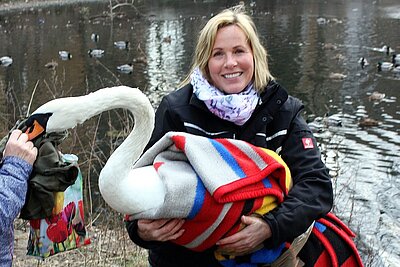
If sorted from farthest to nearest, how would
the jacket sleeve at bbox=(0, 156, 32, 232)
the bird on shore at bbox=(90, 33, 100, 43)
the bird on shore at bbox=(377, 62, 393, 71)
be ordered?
the bird on shore at bbox=(90, 33, 100, 43), the bird on shore at bbox=(377, 62, 393, 71), the jacket sleeve at bbox=(0, 156, 32, 232)

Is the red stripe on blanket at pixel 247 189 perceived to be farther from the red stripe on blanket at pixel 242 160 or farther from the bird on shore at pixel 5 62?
the bird on shore at pixel 5 62

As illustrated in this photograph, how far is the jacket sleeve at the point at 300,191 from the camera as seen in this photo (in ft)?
8.50

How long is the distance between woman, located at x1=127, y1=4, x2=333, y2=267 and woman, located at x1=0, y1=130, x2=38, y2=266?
0.55 m

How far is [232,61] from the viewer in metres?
2.84

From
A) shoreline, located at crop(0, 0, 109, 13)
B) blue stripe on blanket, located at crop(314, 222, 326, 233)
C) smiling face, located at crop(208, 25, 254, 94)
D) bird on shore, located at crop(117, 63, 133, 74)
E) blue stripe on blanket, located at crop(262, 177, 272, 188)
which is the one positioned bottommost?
bird on shore, located at crop(117, 63, 133, 74)

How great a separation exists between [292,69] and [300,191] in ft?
53.7

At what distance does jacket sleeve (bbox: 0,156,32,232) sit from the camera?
91.4 inches

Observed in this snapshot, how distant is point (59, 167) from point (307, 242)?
123cm

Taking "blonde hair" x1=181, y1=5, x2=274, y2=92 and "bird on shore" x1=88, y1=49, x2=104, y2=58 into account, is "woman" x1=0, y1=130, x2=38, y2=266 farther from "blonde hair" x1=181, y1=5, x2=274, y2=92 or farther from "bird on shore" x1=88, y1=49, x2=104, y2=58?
"bird on shore" x1=88, y1=49, x2=104, y2=58

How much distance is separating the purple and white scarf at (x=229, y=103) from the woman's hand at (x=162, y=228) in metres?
0.55

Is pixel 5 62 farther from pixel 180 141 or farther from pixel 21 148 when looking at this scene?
pixel 180 141

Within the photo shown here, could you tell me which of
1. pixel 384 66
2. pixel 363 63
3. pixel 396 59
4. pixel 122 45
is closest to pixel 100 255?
pixel 384 66

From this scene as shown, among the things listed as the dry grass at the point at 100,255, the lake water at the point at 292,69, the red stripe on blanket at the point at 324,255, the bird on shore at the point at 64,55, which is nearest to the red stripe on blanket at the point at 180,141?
the red stripe on blanket at the point at 324,255

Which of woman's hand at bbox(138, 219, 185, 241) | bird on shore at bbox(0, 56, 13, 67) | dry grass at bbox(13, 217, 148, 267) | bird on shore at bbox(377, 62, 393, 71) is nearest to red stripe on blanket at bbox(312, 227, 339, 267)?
woman's hand at bbox(138, 219, 185, 241)
